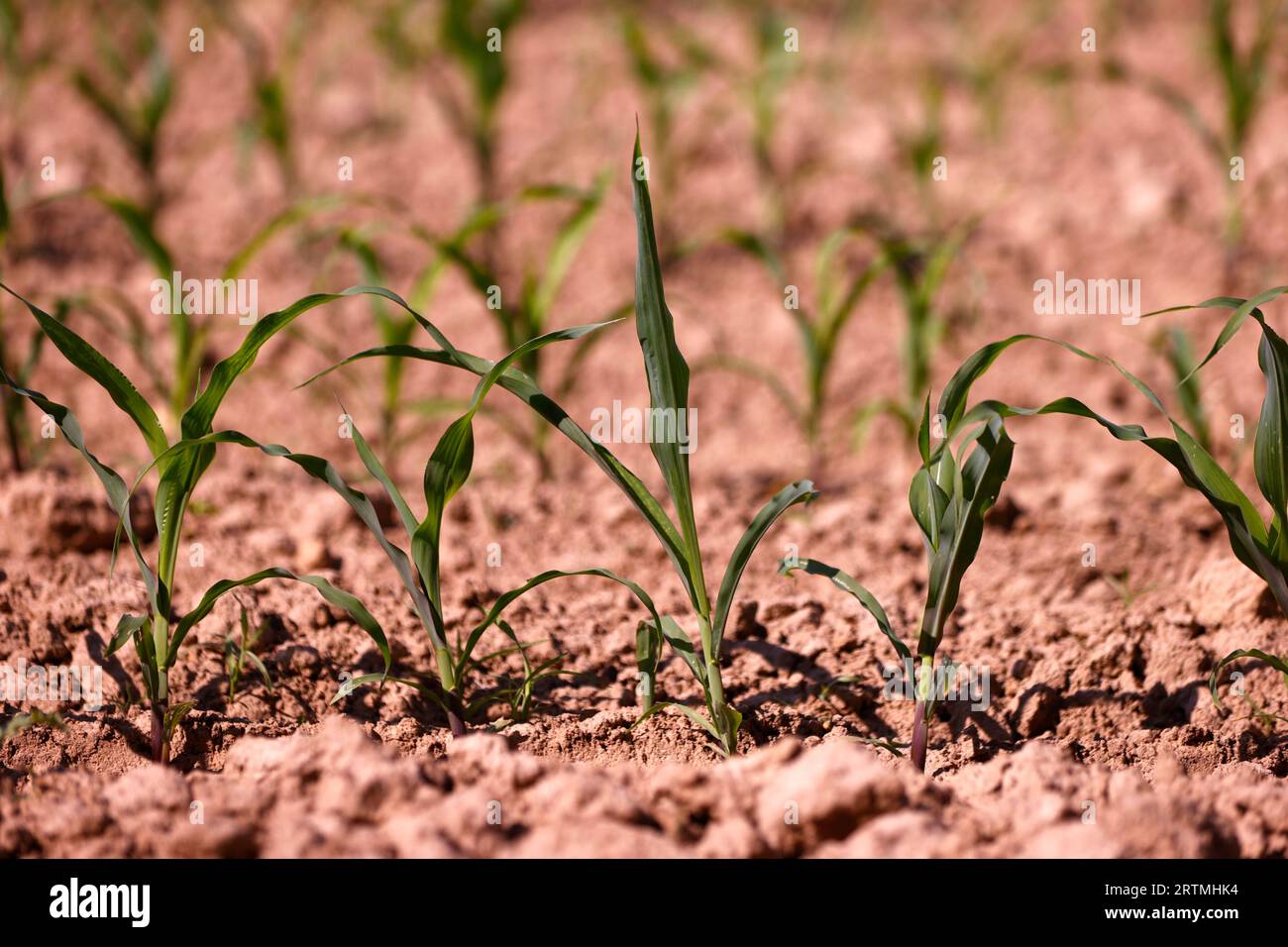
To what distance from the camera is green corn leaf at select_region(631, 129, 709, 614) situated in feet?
5.53

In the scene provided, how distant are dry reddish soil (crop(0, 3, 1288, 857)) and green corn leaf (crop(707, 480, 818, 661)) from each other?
0.22 metres

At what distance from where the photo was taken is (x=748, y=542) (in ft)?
5.76

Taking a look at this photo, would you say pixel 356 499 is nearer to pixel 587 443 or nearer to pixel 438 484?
pixel 438 484

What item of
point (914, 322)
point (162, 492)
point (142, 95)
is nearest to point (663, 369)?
point (162, 492)

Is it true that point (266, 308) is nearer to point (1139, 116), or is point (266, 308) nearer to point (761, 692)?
point (761, 692)

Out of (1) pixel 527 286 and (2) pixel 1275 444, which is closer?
(2) pixel 1275 444

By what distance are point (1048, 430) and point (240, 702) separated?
241cm

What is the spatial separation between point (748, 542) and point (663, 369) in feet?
0.96

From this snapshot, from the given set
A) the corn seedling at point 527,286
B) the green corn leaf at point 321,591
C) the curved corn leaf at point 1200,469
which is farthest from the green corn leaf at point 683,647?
the corn seedling at point 527,286

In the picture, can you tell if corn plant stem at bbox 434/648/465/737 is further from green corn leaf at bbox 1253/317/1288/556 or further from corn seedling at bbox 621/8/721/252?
corn seedling at bbox 621/8/721/252

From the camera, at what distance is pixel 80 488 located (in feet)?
8.21

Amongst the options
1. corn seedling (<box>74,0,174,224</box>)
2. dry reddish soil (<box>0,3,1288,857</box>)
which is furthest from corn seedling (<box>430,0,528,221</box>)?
corn seedling (<box>74,0,174,224</box>)

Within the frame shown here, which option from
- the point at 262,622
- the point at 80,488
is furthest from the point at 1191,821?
the point at 80,488

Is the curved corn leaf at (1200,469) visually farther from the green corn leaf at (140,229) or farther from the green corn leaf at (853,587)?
the green corn leaf at (140,229)
